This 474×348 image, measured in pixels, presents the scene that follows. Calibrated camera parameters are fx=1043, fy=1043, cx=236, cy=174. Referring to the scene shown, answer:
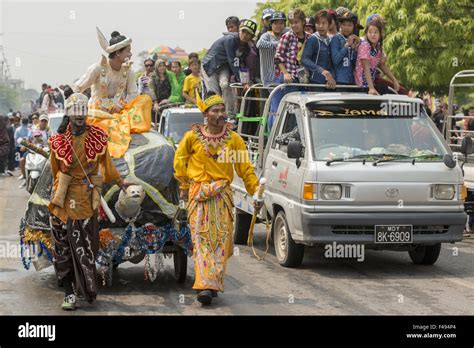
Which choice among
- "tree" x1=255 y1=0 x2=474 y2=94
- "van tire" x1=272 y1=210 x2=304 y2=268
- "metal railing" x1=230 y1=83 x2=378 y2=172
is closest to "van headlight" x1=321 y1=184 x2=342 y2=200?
"van tire" x1=272 y1=210 x2=304 y2=268

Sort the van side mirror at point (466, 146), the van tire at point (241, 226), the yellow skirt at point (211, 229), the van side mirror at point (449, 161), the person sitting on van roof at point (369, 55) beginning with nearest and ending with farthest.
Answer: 1. the yellow skirt at point (211, 229)
2. the van side mirror at point (449, 161)
3. the van side mirror at point (466, 146)
4. the person sitting on van roof at point (369, 55)
5. the van tire at point (241, 226)

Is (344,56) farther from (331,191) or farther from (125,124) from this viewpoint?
(125,124)

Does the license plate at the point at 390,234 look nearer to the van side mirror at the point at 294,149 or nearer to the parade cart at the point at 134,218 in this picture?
the van side mirror at the point at 294,149

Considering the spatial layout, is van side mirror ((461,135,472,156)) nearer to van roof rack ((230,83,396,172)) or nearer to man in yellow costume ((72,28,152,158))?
van roof rack ((230,83,396,172))

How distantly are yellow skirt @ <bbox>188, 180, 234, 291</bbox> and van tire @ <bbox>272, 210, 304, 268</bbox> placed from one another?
7.25ft

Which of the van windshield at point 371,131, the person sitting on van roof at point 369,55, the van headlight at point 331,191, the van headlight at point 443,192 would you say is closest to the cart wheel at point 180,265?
the van headlight at point 331,191

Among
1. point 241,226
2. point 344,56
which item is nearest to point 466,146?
point 344,56

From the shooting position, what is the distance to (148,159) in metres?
10.8

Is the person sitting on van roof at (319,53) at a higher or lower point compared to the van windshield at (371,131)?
higher

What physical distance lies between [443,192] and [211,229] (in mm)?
3364

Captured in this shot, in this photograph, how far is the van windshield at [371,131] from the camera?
1222 centimetres

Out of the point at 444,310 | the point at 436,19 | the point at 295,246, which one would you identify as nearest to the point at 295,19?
the point at 295,246

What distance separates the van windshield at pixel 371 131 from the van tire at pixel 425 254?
43.8 inches

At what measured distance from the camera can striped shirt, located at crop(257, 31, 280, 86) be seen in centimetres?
1506
